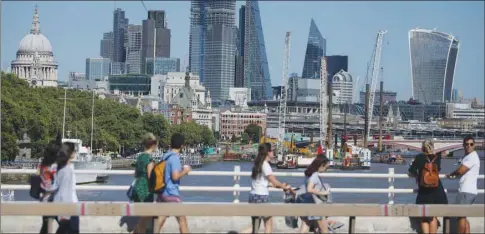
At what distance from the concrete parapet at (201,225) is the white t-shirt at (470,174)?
0.93 m

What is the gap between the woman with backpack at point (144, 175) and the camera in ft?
44.8

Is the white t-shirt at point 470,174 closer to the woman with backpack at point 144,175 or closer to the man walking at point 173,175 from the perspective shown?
the man walking at point 173,175

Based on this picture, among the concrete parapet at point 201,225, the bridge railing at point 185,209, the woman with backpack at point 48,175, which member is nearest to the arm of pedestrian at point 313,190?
the bridge railing at point 185,209

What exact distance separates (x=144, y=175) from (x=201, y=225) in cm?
183

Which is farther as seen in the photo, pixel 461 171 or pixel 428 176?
pixel 461 171

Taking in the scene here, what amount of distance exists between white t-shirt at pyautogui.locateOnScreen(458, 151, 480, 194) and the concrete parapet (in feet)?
3.05

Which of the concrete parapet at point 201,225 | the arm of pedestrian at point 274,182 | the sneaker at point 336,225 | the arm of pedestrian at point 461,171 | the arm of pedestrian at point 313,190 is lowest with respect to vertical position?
the concrete parapet at point 201,225

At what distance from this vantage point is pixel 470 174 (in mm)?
15258

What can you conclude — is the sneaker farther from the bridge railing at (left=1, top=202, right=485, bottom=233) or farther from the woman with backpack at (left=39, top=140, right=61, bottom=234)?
the woman with backpack at (left=39, top=140, right=61, bottom=234)

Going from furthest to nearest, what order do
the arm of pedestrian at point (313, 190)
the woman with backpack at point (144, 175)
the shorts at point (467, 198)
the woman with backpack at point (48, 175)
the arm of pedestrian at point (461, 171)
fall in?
the shorts at point (467, 198)
the arm of pedestrian at point (461, 171)
the arm of pedestrian at point (313, 190)
the woman with backpack at point (144, 175)
the woman with backpack at point (48, 175)

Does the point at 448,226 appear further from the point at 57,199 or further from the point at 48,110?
the point at 48,110

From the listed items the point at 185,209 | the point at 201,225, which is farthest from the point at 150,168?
the point at 201,225

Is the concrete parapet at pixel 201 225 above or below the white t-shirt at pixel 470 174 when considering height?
below

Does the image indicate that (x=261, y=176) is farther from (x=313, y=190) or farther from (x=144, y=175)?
(x=144, y=175)
